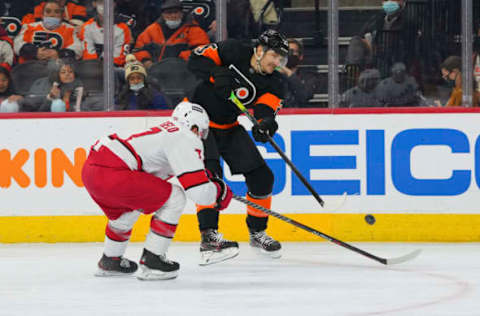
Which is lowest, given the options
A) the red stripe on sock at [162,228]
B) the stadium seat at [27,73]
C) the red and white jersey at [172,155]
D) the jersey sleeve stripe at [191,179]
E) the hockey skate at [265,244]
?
the hockey skate at [265,244]

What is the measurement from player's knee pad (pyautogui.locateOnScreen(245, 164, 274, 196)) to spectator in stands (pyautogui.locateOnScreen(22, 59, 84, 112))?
154cm

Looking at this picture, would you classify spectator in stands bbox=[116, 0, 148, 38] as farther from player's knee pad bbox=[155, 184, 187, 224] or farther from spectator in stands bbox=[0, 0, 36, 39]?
player's knee pad bbox=[155, 184, 187, 224]

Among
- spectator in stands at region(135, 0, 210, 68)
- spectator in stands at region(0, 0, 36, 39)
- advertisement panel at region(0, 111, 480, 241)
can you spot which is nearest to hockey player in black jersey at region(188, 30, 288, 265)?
advertisement panel at region(0, 111, 480, 241)

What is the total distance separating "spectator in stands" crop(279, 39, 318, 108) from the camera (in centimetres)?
559

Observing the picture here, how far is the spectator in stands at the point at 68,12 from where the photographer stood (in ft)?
18.7

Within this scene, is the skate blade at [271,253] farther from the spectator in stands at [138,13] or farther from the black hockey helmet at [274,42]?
the spectator in stands at [138,13]

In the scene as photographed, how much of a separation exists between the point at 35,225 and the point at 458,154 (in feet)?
9.28

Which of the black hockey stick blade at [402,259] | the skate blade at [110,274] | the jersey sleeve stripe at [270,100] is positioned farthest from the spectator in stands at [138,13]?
the black hockey stick blade at [402,259]

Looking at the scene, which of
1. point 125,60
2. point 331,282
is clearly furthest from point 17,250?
point 331,282

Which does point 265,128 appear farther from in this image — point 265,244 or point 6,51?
point 6,51

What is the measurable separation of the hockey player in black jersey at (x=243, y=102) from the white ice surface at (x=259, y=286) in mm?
213

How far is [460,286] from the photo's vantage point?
3.58m

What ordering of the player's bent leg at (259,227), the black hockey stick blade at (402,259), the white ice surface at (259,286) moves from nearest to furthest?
1. the white ice surface at (259,286)
2. the black hockey stick blade at (402,259)
3. the player's bent leg at (259,227)

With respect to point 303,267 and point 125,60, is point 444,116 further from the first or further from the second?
point 125,60
